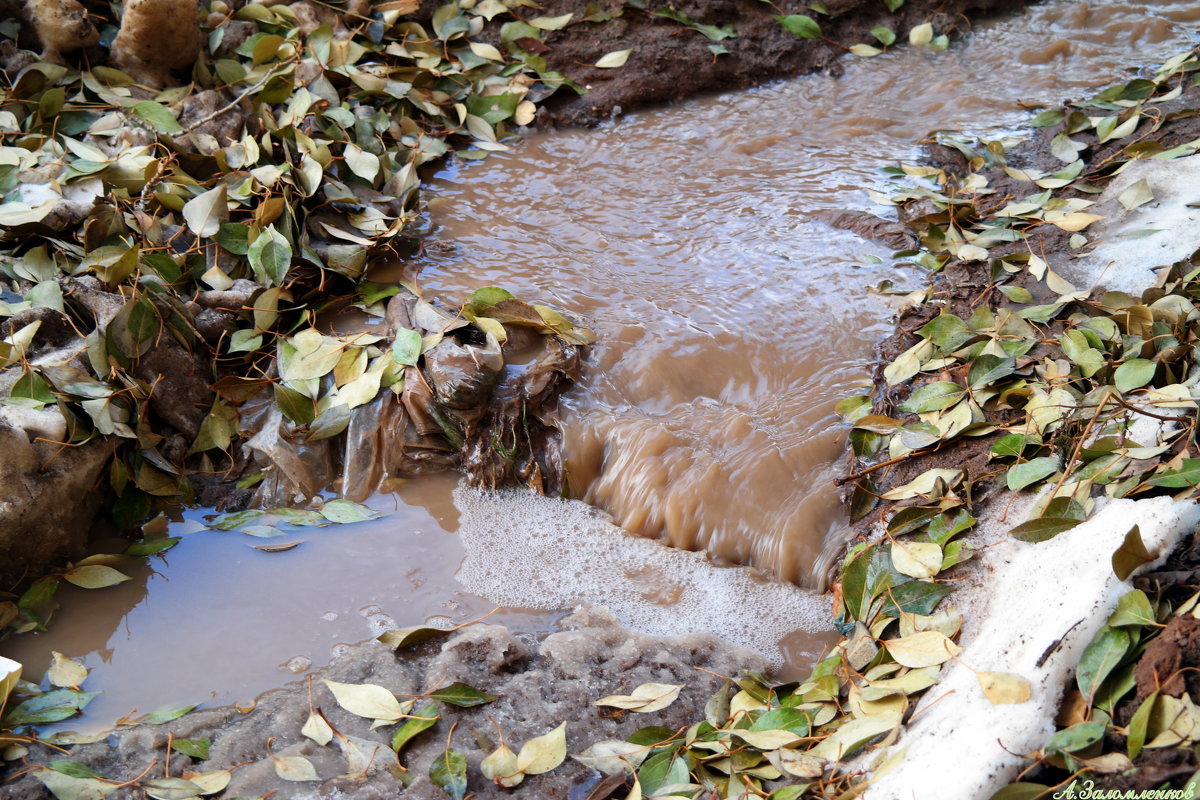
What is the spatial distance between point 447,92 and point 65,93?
1.30 meters

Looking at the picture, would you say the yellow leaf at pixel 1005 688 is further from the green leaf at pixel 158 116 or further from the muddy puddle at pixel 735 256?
the green leaf at pixel 158 116

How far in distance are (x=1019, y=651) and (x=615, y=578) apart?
0.96 m

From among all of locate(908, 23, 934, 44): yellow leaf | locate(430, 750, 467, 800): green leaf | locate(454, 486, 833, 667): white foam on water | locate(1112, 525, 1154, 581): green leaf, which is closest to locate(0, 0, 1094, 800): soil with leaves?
locate(430, 750, 467, 800): green leaf

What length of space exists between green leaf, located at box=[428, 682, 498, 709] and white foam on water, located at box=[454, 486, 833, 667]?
0.34 m

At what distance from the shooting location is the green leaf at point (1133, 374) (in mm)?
1916

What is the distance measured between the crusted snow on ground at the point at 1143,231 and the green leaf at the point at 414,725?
6.64 feet

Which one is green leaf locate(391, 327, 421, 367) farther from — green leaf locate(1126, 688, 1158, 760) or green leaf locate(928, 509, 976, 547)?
green leaf locate(1126, 688, 1158, 760)

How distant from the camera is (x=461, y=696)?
69.7 inches

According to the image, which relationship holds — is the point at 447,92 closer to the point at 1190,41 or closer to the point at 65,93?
the point at 65,93

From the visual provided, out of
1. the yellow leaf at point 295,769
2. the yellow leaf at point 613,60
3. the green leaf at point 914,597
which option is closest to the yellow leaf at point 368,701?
the yellow leaf at point 295,769

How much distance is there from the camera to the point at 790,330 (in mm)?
2574

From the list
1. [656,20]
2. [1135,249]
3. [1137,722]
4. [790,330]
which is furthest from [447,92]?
[1137,722]

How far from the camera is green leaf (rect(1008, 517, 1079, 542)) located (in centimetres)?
167

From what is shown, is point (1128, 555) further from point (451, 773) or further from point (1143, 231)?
point (1143, 231)
